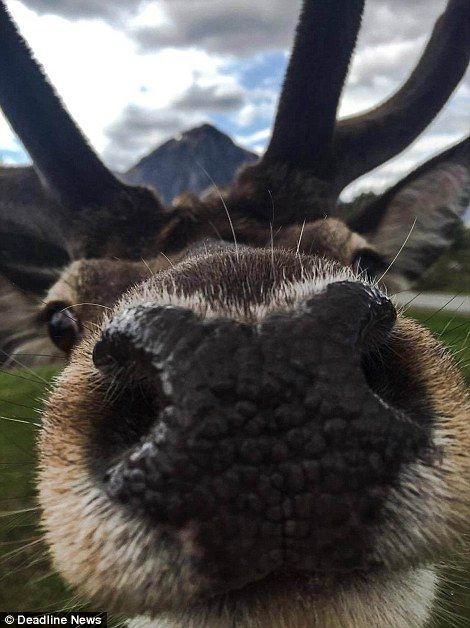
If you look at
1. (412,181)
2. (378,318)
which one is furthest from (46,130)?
(378,318)

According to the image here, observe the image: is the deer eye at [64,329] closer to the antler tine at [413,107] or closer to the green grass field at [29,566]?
the green grass field at [29,566]

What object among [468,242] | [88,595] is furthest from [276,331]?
[468,242]

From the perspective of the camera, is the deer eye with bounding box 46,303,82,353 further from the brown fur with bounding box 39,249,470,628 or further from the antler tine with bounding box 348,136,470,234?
the antler tine with bounding box 348,136,470,234

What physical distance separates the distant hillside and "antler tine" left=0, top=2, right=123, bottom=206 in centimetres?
120

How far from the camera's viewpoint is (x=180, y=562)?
1573mm

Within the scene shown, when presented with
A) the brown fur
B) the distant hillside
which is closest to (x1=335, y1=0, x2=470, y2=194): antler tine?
the distant hillside

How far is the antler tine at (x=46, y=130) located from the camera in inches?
160

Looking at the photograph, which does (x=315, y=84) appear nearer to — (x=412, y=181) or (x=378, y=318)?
(x=412, y=181)

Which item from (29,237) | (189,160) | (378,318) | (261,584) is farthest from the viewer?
(189,160)

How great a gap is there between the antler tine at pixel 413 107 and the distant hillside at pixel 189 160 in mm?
1230

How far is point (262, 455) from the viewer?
4.99 feet

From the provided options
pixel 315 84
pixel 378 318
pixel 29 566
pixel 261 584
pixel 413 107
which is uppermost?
pixel 413 107

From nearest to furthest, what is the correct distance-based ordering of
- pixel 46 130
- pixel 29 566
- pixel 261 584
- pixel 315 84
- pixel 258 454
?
1. pixel 258 454
2. pixel 261 584
3. pixel 29 566
4. pixel 46 130
5. pixel 315 84

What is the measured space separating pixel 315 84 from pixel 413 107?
1.08 m
